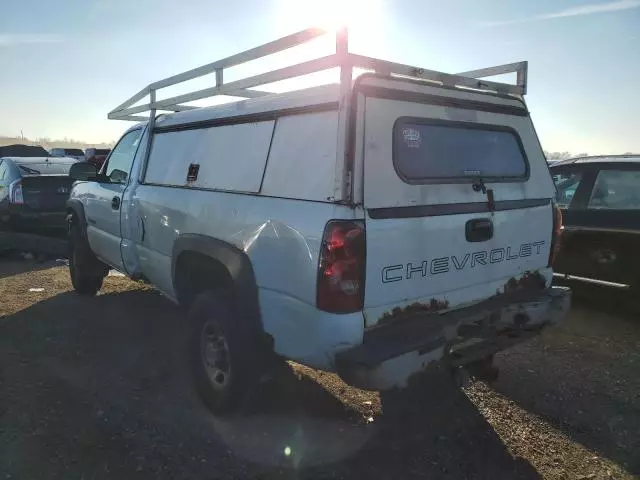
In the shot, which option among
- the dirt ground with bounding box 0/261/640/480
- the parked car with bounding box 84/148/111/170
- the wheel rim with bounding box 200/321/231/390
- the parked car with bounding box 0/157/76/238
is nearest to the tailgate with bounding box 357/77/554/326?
the dirt ground with bounding box 0/261/640/480

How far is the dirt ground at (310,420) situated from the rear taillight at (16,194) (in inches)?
165

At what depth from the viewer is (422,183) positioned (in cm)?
282

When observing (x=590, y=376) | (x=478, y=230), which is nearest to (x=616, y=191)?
(x=590, y=376)

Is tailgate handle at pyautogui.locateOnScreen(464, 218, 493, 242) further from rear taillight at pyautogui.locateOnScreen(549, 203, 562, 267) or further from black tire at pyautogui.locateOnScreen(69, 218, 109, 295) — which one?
black tire at pyautogui.locateOnScreen(69, 218, 109, 295)

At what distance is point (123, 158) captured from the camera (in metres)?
5.24

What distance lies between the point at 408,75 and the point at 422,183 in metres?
0.64

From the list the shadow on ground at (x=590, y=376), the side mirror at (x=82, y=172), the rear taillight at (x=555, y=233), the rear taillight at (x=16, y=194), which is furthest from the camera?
the rear taillight at (x=16, y=194)

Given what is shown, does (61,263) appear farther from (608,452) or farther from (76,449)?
(608,452)

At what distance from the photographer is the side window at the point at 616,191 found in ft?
16.4

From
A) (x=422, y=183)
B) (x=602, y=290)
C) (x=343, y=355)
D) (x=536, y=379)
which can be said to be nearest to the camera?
(x=343, y=355)

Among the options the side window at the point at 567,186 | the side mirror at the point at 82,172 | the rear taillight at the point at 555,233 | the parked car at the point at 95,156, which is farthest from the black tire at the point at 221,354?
the parked car at the point at 95,156

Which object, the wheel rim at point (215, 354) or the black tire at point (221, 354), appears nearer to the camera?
the black tire at point (221, 354)

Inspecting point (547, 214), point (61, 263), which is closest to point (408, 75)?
point (547, 214)

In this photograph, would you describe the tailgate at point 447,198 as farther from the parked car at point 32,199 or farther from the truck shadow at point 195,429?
the parked car at point 32,199
